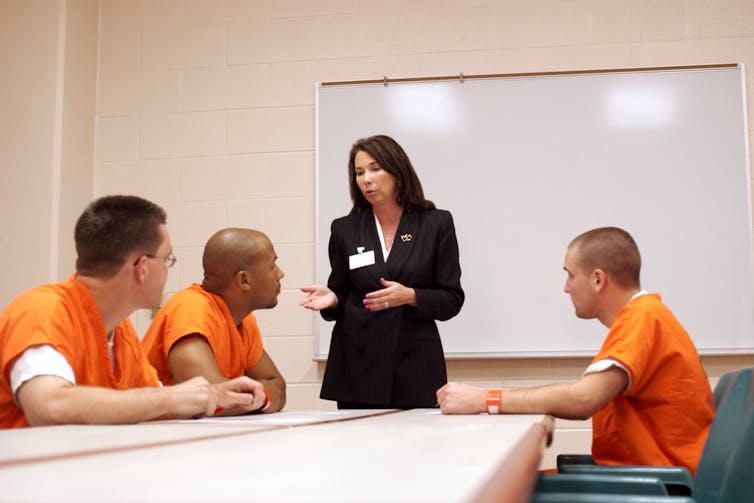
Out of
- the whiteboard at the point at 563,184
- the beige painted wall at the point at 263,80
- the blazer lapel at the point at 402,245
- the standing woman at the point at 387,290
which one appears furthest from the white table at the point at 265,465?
the beige painted wall at the point at 263,80

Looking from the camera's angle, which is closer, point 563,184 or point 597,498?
point 597,498

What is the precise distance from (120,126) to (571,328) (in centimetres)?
250

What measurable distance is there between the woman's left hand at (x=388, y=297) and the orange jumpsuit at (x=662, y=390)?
85cm

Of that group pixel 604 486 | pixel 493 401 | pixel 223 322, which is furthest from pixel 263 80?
pixel 604 486

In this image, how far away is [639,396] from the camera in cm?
190

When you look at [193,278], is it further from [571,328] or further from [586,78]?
[586,78]

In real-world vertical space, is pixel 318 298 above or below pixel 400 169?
below

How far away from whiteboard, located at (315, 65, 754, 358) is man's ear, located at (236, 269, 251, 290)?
1357 millimetres

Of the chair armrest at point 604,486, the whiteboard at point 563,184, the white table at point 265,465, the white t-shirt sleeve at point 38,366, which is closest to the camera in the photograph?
the white table at point 265,465

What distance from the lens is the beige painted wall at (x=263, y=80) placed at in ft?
12.8

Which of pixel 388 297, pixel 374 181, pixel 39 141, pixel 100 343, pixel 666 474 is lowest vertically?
pixel 666 474

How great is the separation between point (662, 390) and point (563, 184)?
2.08 meters

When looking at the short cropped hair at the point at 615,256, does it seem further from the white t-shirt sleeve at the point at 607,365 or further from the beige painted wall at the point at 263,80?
the beige painted wall at the point at 263,80

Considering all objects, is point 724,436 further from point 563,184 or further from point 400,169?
point 563,184
